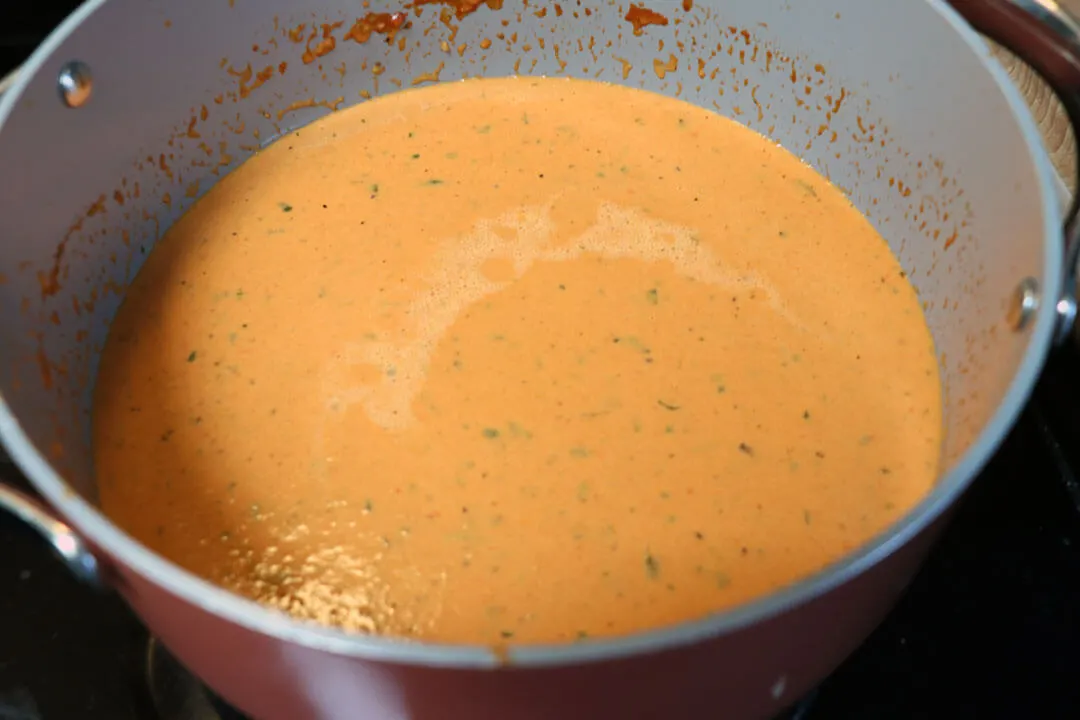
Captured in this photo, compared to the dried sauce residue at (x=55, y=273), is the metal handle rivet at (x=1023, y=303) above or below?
above

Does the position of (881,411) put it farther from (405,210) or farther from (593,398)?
(405,210)

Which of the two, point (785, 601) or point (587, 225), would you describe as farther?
point (587, 225)

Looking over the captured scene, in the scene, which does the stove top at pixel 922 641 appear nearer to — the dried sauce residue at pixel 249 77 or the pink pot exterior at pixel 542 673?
the pink pot exterior at pixel 542 673

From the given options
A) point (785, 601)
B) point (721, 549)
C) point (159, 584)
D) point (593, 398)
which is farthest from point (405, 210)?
point (785, 601)

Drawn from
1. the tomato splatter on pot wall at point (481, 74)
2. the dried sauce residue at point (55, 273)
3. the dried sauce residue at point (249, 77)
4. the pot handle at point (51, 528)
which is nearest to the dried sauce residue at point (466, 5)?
the tomato splatter on pot wall at point (481, 74)

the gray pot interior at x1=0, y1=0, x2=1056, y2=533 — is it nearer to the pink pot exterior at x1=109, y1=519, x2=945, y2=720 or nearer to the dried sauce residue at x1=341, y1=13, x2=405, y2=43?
the dried sauce residue at x1=341, y1=13, x2=405, y2=43

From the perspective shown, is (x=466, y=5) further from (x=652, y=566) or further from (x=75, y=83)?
(x=652, y=566)

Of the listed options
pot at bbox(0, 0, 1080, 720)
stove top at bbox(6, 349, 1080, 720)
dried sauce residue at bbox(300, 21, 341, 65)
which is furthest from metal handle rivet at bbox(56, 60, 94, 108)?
stove top at bbox(6, 349, 1080, 720)
